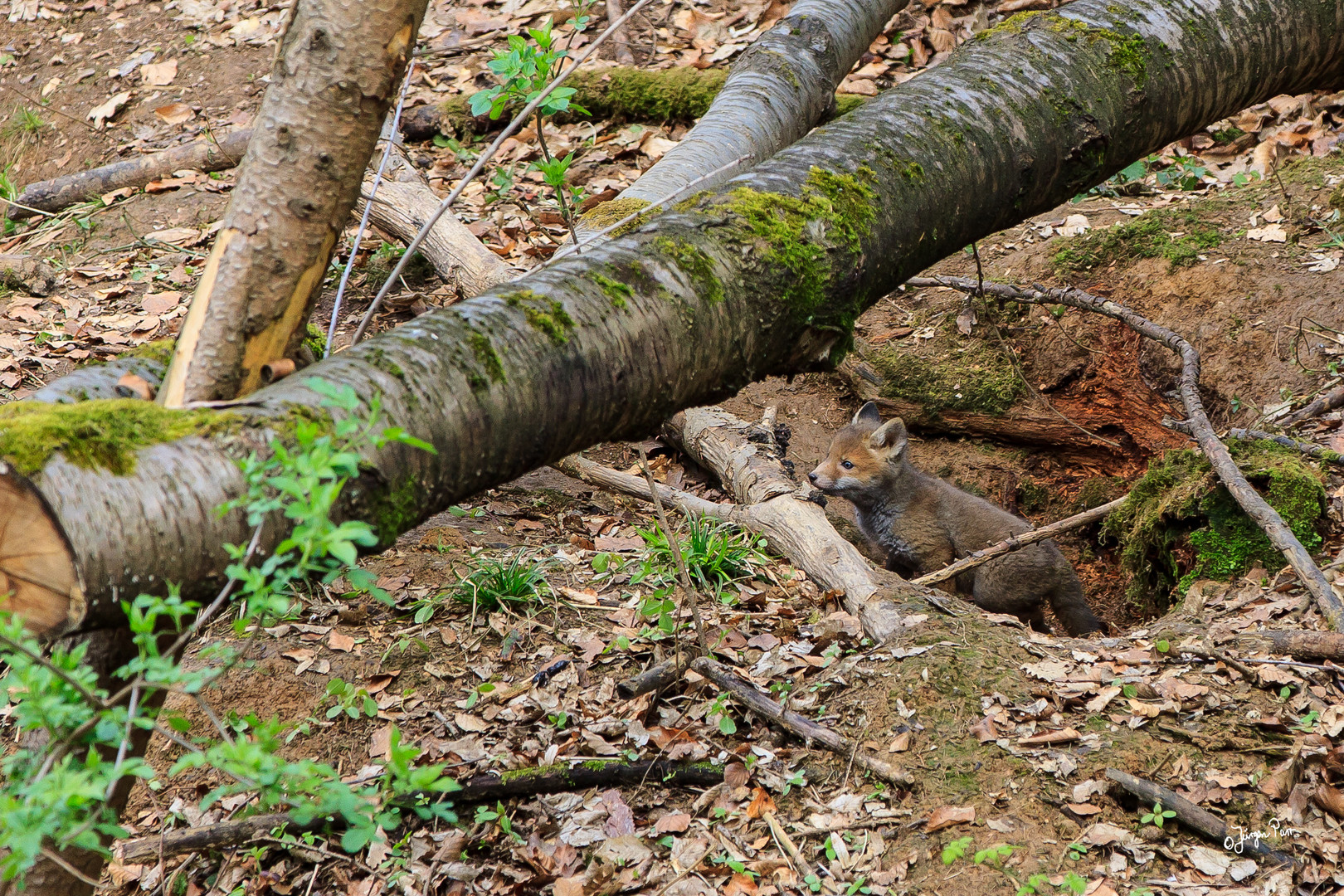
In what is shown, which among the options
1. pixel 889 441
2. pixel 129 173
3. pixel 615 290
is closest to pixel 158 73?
pixel 129 173

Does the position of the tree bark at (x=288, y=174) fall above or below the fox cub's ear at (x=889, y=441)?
above

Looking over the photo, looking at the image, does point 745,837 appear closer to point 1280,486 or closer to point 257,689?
point 257,689

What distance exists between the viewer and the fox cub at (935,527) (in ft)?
20.5

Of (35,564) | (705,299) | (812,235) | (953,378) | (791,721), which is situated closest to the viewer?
(35,564)

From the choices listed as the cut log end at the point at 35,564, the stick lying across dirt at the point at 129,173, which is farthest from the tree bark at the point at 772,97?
the stick lying across dirt at the point at 129,173

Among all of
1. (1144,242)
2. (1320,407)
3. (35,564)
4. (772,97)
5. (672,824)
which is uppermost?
(772,97)

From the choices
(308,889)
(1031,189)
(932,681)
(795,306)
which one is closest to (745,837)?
(932,681)

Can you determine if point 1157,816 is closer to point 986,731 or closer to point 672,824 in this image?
point 986,731

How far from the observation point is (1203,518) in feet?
16.8

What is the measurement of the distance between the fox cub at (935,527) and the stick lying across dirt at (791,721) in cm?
288

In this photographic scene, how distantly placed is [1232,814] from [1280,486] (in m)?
2.12

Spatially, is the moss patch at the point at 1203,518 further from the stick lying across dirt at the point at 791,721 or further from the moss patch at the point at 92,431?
the moss patch at the point at 92,431

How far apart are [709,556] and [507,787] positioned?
1910 millimetres

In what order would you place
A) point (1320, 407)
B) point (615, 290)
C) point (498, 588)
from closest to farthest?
point (615, 290) → point (498, 588) → point (1320, 407)
